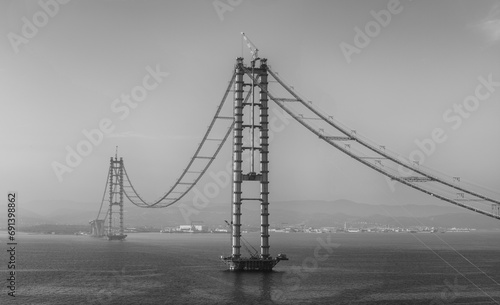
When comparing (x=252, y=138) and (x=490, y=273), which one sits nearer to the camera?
(x=252, y=138)

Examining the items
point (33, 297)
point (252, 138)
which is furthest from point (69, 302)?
point (252, 138)

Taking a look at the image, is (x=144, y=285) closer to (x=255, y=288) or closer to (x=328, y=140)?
(x=255, y=288)

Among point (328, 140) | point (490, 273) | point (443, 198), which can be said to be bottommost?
point (490, 273)

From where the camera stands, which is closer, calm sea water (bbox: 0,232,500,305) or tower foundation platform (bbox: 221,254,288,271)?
calm sea water (bbox: 0,232,500,305)

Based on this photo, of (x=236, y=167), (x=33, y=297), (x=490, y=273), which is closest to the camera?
(x=33, y=297)

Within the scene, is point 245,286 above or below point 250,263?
below

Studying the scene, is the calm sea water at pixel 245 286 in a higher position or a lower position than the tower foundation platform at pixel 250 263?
lower

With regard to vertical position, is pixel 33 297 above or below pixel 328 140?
below

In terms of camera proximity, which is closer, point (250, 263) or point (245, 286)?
point (245, 286)

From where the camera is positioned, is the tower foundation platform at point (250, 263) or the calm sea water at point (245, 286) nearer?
the calm sea water at point (245, 286)

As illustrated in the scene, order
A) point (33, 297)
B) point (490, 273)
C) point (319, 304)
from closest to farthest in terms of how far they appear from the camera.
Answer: point (319, 304) → point (33, 297) → point (490, 273)

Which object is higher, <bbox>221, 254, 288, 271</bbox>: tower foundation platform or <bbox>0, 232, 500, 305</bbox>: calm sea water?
<bbox>221, 254, 288, 271</bbox>: tower foundation platform
